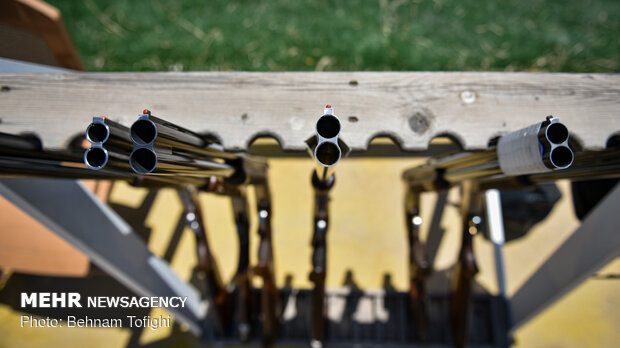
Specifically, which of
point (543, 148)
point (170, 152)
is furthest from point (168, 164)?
point (543, 148)

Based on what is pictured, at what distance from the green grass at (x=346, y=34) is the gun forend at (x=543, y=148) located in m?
2.11

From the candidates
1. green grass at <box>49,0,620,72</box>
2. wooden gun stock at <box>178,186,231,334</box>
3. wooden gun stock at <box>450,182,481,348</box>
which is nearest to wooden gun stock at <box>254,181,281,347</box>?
wooden gun stock at <box>178,186,231,334</box>

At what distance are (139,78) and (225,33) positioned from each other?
6.54 feet

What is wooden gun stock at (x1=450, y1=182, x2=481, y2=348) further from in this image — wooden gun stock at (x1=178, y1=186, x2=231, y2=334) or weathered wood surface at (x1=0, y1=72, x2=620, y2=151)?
wooden gun stock at (x1=178, y1=186, x2=231, y2=334)

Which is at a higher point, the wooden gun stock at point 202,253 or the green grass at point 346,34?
the green grass at point 346,34

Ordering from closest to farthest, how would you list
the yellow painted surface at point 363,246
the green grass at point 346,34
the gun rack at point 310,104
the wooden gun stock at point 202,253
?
the gun rack at point 310,104 < the wooden gun stock at point 202,253 < the yellow painted surface at point 363,246 < the green grass at point 346,34

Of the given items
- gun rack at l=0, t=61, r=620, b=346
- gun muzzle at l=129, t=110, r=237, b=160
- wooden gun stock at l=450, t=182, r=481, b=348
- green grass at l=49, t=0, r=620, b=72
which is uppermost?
green grass at l=49, t=0, r=620, b=72

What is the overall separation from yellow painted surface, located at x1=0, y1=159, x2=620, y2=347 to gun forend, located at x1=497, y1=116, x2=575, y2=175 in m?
1.55

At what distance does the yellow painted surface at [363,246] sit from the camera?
1.87 metres

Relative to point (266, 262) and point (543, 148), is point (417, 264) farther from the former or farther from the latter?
point (543, 148)

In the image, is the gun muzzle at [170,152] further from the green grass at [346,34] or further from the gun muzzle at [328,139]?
the green grass at [346,34]

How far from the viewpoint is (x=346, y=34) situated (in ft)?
8.80

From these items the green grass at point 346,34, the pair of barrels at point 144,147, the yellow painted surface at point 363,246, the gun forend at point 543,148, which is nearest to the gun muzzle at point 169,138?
the pair of barrels at point 144,147

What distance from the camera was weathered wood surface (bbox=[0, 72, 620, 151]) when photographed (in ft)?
2.79
